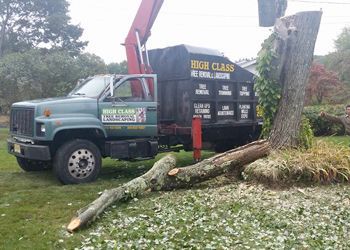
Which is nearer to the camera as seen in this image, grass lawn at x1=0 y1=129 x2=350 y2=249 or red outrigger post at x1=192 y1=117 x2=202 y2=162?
grass lawn at x1=0 y1=129 x2=350 y2=249

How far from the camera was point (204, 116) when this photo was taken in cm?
1027

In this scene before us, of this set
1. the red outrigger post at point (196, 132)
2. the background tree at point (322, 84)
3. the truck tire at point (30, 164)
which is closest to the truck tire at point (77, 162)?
the truck tire at point (30, 164)

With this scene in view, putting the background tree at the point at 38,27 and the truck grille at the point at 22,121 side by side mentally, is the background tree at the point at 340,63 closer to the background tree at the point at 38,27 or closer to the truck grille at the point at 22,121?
the background tree at the point at 38,27

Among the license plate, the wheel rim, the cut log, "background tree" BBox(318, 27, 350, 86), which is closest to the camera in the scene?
the cut log

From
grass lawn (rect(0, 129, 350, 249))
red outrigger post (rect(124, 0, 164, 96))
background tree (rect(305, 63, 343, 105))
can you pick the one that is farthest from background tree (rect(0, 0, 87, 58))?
grass lawn (rect(0, 129, 350, 249))

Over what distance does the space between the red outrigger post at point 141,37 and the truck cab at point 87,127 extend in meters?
0.77

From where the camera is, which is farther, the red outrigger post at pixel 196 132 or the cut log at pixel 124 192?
the red outrigger post at pixel 196 132

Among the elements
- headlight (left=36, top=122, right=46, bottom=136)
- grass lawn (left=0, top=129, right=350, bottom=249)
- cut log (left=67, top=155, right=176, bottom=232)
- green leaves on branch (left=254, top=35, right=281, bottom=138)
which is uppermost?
green leaves on branch (left=254, top=35, right=281, bottom=138)

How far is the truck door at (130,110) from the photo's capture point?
8.97m

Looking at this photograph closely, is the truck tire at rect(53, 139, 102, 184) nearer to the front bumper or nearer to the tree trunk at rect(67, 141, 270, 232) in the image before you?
the front bumper

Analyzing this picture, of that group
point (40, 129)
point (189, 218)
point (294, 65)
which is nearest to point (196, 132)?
point (294, 65)

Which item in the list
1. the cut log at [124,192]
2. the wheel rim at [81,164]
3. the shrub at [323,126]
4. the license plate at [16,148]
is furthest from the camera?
the shrub at [323,126]

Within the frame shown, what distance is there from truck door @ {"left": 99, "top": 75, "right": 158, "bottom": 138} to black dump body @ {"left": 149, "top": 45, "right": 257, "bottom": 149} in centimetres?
87

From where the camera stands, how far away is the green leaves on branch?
8.91 metres
